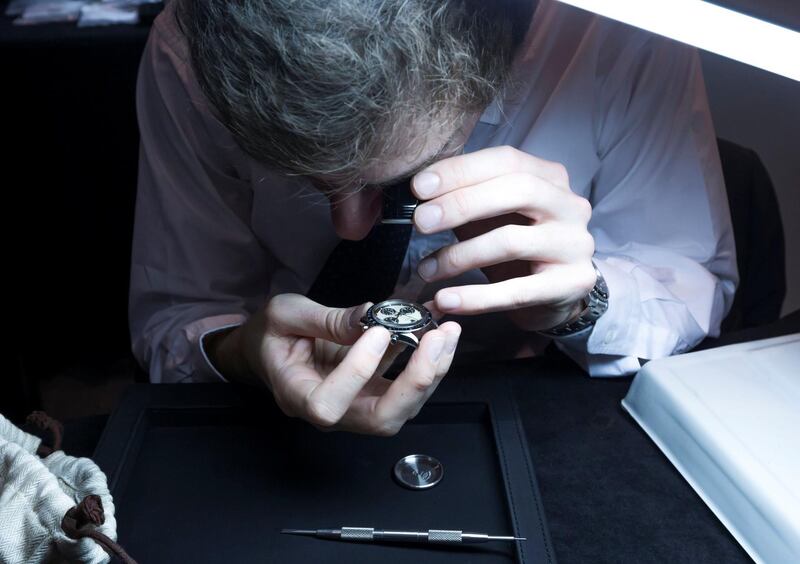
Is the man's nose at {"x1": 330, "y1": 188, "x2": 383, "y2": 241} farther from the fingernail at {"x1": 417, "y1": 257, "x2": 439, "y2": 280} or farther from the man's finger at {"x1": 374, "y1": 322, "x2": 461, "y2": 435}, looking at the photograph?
the man's finger at {"x1": 374, "y1": 322, "x2": 461, "y2": 435}

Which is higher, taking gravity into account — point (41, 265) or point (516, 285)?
Result: point (516, 285)

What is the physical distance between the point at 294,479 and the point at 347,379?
0.16 metres

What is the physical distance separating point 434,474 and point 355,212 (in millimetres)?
317

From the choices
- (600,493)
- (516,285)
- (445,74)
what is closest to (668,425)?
(600,493)

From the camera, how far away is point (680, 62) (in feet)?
4.07

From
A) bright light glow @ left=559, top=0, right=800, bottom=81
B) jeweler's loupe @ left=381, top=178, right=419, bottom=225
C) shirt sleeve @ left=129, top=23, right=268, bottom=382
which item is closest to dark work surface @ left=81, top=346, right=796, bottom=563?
jeweler's loupe @ left=381, top=178, right=419, bottom=225

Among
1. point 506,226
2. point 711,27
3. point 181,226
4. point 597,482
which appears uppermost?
point 711,27

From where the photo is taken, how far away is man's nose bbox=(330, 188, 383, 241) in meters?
0.92

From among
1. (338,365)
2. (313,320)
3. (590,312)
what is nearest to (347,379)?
(338,365)

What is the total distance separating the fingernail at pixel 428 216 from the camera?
836mm

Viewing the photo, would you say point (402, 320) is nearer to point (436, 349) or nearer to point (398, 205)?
point (436, 349)

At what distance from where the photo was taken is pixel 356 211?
93cm

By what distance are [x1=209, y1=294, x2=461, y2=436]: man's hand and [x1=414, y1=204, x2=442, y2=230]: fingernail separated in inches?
4.5

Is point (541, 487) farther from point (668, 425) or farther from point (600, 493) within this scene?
point (668, 425)
